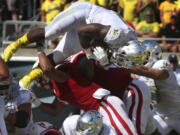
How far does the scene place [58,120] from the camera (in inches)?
230

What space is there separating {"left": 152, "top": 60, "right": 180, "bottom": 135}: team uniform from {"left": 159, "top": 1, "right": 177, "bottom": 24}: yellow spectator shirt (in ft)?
8.44

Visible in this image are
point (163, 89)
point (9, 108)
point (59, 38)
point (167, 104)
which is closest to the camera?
point (9, 108)

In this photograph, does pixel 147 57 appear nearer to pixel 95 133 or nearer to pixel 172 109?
pixel 95 133

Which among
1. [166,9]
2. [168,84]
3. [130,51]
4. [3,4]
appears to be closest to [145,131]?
[168,84]

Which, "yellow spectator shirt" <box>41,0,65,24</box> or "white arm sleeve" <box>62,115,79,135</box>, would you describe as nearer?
"white arm sleeve" <box>62,115,79,135</box>

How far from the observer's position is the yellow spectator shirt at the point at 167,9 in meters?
7.09

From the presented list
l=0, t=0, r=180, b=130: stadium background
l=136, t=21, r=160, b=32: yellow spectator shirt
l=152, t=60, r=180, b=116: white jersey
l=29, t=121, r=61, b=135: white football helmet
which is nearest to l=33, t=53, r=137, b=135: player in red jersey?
l=29, t=121, r=61, b=135: white football helmet

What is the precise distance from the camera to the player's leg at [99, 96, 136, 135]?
3.83 metres

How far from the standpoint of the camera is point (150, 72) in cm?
400

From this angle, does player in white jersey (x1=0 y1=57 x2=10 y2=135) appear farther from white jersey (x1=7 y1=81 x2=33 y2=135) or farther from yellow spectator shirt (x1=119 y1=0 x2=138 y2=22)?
yellow spectator shirt (x1=119 y1=0 x2=138 y2=22)

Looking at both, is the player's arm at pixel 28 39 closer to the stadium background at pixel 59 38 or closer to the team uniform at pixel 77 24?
the team uniform at pixel 77 24

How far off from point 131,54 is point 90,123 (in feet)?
1.82

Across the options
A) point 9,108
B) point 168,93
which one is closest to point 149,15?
point 168,93

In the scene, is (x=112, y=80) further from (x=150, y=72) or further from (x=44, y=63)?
(x=44, y=63)
